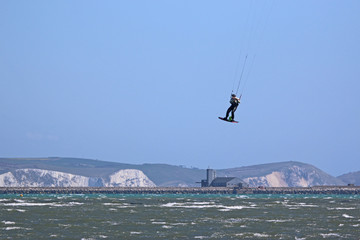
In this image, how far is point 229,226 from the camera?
217 ft

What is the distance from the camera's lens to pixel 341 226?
218 feet

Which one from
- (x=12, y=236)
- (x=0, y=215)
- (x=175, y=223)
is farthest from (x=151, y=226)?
(x=0, y=215)

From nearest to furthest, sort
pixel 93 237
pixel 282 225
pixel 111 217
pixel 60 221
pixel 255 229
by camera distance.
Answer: pixel 93 237 < pixel 255 229 < pixel 282 225 < pixel 60 221 < pixel 111 217

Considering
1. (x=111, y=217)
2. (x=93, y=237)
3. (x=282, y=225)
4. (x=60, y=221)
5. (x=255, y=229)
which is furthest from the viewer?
(x=111, y=217)

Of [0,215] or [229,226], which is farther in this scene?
[0,215]

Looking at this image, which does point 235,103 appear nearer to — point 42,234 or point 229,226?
point 229,226

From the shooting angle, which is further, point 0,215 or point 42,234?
point 0,215

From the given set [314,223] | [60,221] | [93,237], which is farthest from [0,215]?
[314,223]

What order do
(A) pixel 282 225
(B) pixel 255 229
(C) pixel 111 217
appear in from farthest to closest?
(C) pixel 111 217 < (A) pixel 282 225 < (B) pixel 255 229

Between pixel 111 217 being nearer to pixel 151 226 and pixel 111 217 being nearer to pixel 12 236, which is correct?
pixel 151 226

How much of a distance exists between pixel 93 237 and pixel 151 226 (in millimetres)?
10980

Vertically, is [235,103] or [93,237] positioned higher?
[235,103]

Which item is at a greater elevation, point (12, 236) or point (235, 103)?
point (235, 103)

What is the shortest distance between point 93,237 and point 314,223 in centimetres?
2482
